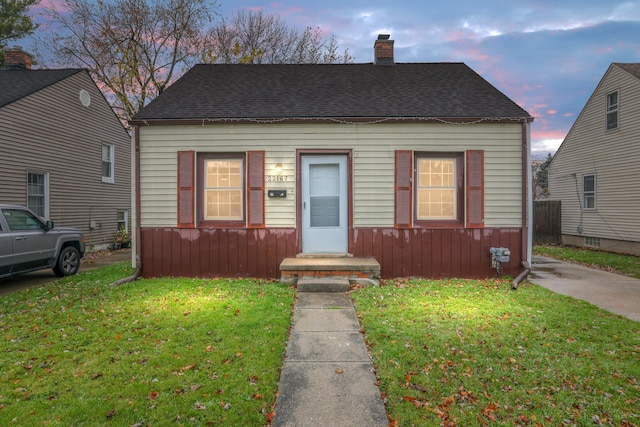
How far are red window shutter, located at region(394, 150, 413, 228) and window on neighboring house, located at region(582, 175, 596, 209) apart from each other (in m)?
10.7

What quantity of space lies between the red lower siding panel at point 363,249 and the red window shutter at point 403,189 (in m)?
0.27

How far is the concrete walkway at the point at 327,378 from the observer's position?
2.54 metres

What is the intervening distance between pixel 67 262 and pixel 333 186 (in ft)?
21.6

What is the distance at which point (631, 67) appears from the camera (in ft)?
39.8

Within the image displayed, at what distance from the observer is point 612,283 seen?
6902 mm

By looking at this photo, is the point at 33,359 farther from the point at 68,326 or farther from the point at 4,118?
the point at 4,118

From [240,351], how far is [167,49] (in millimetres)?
17771

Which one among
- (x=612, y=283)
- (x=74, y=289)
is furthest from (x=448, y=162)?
(x=74, y=289)

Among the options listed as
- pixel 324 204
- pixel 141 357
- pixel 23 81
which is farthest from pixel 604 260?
pixel 23 81

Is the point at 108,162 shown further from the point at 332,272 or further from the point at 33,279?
the point at 332,272

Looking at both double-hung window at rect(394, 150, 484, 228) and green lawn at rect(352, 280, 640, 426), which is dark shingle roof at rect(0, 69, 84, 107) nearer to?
double-hung window at rect(394, 150, 484, 228)

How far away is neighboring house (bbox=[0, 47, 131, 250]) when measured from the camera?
1000 centimetres

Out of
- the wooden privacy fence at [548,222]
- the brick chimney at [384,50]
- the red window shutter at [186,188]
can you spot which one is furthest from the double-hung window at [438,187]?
the wooden privacy fence at [548,222]

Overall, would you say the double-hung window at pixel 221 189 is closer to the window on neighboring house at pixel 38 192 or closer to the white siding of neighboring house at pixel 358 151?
the white siding of neighboring house at pixel 358 151
